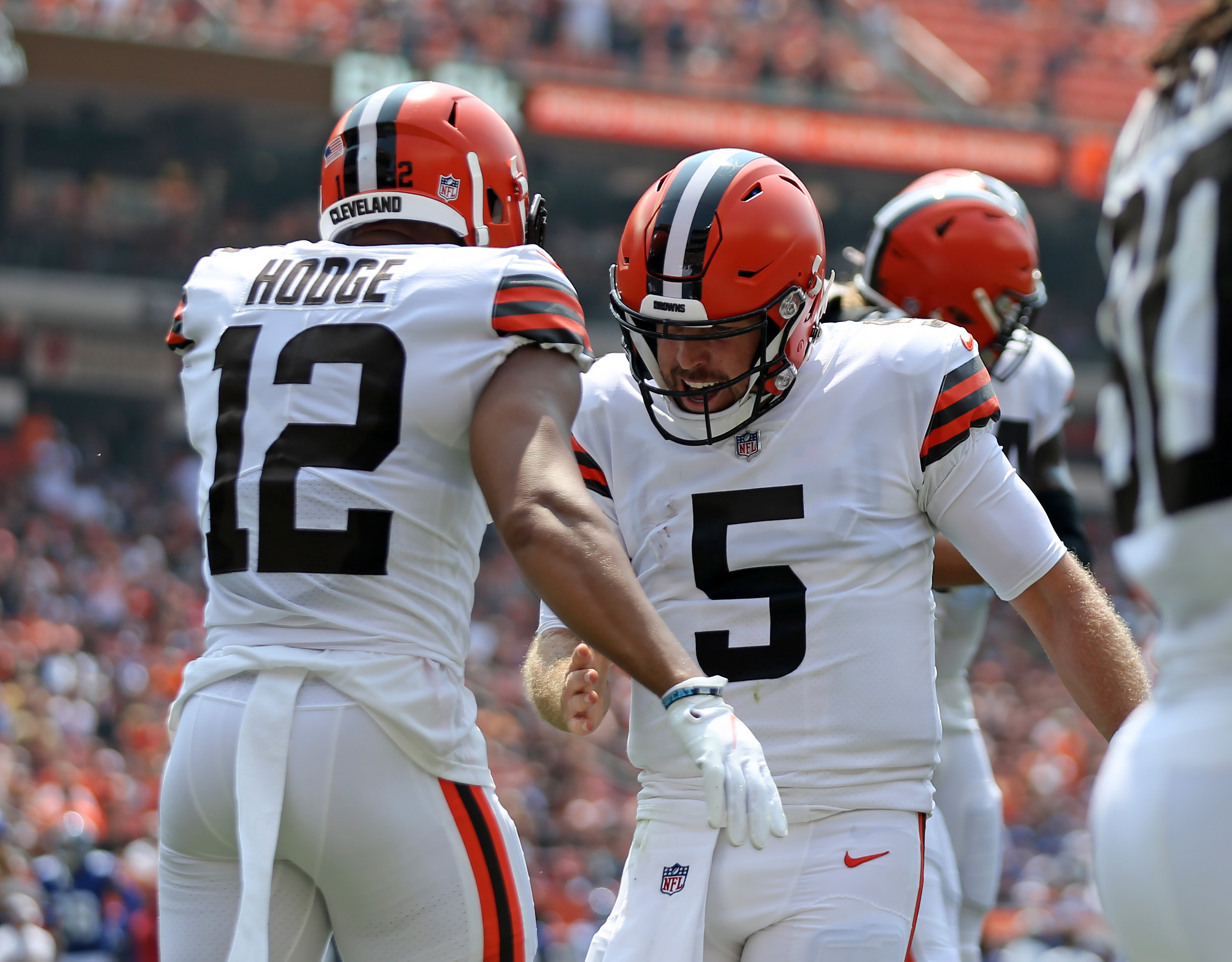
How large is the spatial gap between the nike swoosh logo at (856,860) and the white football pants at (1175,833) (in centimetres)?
97

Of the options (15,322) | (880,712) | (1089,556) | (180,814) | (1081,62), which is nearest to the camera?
(180,814)

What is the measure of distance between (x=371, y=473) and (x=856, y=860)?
1.08 meters

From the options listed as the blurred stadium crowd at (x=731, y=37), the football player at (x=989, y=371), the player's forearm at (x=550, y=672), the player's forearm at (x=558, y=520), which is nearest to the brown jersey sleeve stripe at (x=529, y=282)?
the player's forearm at (x=558, y=520)

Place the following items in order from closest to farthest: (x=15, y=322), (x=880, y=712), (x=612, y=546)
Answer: (x=612, y=546) → (x=880, y=712) → (x=15, y=322)

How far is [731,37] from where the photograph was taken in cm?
2334

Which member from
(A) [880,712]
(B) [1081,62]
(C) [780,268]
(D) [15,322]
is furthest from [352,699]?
(B) [1081,62]

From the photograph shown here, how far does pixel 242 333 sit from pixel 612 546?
31.8 inches

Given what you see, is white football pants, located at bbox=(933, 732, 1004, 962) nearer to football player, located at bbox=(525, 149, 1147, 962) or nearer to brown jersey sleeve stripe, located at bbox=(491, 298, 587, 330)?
football player, located at bbox=(525, 149, 1147, 962)

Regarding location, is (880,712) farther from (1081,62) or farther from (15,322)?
(1081,62)

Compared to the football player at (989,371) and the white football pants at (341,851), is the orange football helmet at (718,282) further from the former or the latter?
the football player at (989,371)

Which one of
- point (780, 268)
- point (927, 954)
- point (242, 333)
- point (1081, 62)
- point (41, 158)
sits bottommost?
point (927, 954)

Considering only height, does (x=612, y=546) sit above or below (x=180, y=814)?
above

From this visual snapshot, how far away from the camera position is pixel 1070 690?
9.27ft

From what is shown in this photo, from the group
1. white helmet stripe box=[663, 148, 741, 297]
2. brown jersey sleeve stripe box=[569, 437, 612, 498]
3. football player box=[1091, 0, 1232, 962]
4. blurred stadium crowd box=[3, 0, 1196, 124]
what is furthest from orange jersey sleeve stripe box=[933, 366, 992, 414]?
blurred stadium crowd box=[3, 0, 1196, 124]
